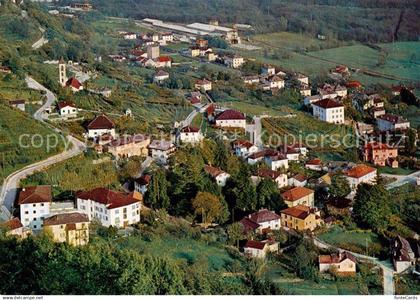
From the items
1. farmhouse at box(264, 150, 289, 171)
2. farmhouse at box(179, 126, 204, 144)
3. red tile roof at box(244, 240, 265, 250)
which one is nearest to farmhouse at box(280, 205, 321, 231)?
red tile roof at box(244, 240, 265, 250)

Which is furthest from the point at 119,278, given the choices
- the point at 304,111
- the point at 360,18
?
the point at 360,18

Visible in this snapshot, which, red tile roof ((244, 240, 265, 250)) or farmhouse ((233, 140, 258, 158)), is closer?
red tile roof ((244, 240, 265, 250))

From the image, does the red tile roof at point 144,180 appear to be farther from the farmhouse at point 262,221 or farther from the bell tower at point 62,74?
the bell tower at point 62,74

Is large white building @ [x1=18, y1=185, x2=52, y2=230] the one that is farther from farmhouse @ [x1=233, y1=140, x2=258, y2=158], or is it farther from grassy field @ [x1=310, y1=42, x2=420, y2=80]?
grassy field @ [x1=310, y1=42, x2=420, y2=80]

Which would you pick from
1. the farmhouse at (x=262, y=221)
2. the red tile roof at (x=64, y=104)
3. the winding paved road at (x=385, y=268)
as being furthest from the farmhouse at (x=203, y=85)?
the winding paved road at (x=385, y=268)

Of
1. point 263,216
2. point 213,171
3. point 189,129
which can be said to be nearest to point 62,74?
point 189,129

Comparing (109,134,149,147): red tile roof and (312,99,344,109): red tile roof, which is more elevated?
(109,134,149,147): red tile roof
